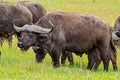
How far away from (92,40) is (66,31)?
1.13m

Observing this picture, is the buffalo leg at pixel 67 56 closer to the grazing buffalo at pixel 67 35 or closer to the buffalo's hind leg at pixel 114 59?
the grazing buffalo at pixel 67 35

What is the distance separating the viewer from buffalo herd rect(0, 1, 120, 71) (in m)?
13.7

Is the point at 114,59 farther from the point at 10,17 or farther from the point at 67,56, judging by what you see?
the point at 10,17

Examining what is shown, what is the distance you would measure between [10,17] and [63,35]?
3.44 m

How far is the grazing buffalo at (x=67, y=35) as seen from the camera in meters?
13.7

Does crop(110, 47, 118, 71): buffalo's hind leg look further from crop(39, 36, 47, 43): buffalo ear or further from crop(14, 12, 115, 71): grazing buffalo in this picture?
crop(39, 36, 47, 43): buffalo ear

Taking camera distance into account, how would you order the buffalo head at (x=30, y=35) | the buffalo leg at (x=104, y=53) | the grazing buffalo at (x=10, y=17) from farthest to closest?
1. the grazing buffalo at (x=10, y=17)
2. the buffalo leg at (x=104, y=53)
3. the buffalo head at (x=30, y=35)

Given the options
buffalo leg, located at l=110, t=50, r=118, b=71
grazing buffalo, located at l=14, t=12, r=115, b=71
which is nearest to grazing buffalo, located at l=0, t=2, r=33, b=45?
grazing buffalo, located at l=14, t=12, r=115, b=71

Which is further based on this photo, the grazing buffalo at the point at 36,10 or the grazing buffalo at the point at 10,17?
the grazing buffalo at the point at 36,10

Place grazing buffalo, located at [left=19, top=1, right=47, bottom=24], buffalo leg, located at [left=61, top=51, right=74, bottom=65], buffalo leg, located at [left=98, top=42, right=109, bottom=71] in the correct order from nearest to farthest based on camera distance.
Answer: buffalo leg, located at [left=98, top=42, right=109, bottom=71] < buffalo leg, located at [left=61, top=51, right=74, bottom=65] < grazing buffalo, located at [left=19, top=1, right=47, bottom=24]

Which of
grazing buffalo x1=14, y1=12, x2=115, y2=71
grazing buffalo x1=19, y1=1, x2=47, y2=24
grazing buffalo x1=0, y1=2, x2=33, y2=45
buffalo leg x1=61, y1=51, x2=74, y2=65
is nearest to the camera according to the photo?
grazing buffalo x1=14, y1=12, x2=115, y2=71

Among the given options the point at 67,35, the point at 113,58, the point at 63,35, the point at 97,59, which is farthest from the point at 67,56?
the point at 63,35

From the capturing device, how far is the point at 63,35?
46.3 ft

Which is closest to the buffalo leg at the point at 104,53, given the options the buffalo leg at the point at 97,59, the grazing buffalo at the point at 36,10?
the buffalo leg at the point at 97,59
